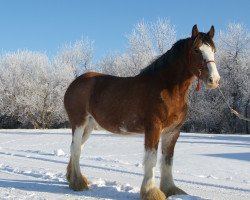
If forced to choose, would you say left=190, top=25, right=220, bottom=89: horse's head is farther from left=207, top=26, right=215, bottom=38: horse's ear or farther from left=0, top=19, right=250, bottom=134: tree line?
left=0, top=19, right=250, bottom=134: tree line

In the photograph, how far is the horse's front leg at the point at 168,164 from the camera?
19.0ft

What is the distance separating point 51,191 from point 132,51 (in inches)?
1361

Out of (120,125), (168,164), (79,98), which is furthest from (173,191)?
(79,98)

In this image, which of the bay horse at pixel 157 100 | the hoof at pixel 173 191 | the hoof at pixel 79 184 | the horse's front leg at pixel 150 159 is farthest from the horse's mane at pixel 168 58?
the hoof at pixel 79 184

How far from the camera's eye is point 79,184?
6188 mm

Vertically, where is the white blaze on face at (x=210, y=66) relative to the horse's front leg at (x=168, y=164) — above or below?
above

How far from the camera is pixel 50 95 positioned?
4384 cm

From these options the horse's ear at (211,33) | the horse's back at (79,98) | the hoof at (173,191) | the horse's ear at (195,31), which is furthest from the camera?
the horse's back at (79,98)

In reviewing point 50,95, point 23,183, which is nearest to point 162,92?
point 23,183

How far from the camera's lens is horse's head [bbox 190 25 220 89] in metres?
4.79

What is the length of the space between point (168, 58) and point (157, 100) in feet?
2.15

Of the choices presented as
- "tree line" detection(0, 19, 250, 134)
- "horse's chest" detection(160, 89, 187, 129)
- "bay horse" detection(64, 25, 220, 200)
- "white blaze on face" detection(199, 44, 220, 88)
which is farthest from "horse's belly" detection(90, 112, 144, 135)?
"tree line" detection(0, 19, 250, 134)

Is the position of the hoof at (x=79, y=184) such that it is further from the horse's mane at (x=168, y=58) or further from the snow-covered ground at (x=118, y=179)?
the horse's mane at (x=168, y=58)

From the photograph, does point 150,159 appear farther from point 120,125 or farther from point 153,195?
point 120,125
